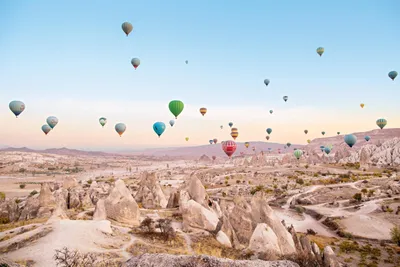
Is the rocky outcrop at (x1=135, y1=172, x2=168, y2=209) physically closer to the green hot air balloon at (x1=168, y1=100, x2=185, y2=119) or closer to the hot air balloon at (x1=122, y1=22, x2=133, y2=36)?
the green hot air balloon at (x1=168, y1=100, x2=185, y2=119)

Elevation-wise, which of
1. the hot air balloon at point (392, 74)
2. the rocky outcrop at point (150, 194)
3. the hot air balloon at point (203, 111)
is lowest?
the rocky outcrop at point (150, 194)

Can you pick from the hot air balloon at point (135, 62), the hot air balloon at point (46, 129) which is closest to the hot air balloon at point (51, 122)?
the hot air balloon at point (46, 129)

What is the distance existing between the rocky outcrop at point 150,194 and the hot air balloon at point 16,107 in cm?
3017

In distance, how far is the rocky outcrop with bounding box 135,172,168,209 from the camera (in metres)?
37.7

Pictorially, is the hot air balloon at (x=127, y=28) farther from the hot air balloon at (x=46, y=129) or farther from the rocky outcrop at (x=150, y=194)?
the hot air balloon at (x=46, y=129)

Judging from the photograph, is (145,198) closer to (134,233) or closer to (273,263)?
(134,233)

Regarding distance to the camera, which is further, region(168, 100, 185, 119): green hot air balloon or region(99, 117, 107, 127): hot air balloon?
region(99, 117, 107, 127): hot air balloon

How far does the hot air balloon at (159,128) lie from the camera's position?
54619 millimetres

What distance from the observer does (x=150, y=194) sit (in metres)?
38.7

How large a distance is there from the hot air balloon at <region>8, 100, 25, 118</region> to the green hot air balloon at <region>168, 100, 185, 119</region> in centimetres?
2943

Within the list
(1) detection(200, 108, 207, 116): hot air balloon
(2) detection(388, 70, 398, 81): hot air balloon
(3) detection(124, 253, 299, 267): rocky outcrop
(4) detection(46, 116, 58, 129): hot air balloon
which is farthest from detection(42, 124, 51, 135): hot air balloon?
(2) detection(388, 70, 398, 81): hot air balloon

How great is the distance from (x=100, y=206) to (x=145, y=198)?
15495mm

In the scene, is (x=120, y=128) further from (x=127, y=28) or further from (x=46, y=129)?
(x=127, y=28)

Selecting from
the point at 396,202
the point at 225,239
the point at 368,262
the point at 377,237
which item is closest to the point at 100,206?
the point at 225,239
